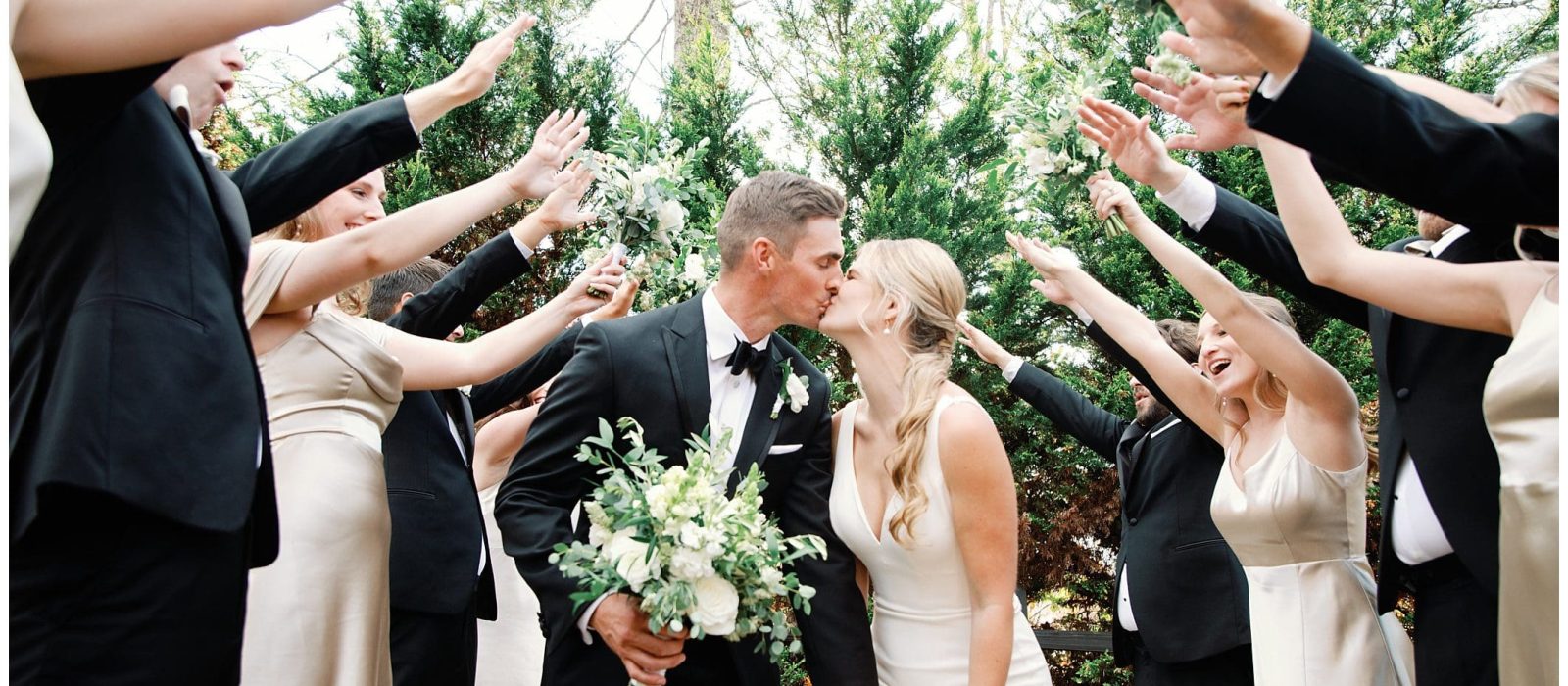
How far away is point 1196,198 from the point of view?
357 centimetres

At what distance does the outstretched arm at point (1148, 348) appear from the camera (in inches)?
181

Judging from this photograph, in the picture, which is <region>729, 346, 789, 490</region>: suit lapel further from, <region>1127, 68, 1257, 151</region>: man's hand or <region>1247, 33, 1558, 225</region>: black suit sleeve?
<region>1247, 33, 1558, 225</region>: black suit sleeve

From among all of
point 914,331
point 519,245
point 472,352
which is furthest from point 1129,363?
point 472,352

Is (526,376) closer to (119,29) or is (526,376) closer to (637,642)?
(637,642)

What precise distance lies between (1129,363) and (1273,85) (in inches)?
120

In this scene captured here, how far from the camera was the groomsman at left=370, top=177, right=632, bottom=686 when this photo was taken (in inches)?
175

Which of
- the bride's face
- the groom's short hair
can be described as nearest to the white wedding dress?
the bride's face

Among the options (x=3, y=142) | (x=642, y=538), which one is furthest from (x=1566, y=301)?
(x=3, y=142)

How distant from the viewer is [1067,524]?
26.4 feet

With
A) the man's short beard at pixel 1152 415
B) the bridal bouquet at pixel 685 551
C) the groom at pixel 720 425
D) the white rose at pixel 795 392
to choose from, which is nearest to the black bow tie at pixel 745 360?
the groom at pixel 720 425

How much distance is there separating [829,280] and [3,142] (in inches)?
112

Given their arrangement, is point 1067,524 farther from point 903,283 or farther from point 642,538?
point 642,538

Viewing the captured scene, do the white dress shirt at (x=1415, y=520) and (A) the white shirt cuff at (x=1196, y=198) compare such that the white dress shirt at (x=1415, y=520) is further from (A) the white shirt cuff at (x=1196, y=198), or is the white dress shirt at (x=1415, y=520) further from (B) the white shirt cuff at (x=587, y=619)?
(B) the white shirt cuff at (x=587, y=619)

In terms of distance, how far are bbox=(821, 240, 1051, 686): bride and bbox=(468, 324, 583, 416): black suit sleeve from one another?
165 centimetres
